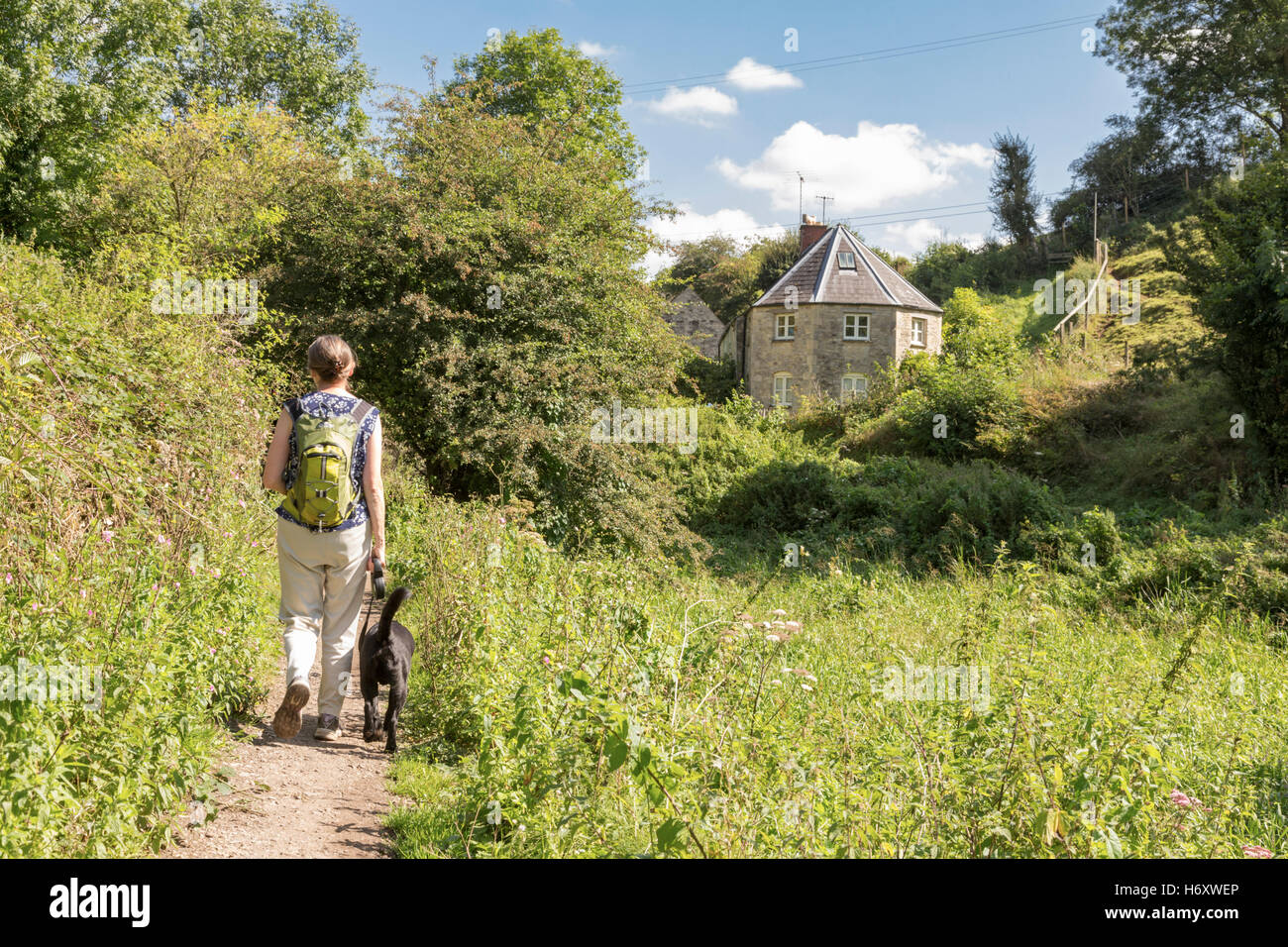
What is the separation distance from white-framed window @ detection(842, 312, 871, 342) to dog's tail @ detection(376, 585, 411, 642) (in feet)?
110

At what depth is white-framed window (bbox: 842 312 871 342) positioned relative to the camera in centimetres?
3703

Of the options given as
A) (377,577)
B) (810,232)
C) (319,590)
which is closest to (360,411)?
(377,577)

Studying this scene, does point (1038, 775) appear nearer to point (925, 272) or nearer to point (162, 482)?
point (162, 482)

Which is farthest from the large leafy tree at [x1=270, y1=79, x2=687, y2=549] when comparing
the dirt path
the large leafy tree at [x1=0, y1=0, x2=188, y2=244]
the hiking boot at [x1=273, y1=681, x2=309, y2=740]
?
the large leafy tree at [x1=0, y1=0, x2=188, y2=244]

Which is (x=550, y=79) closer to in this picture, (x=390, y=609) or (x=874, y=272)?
(x=874, y=272)

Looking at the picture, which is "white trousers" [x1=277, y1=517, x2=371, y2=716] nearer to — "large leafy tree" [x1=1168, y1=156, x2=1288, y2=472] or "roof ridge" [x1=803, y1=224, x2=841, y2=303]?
"large leafy tree" [x1=1168, y1=156, x2=1288, y2=472]

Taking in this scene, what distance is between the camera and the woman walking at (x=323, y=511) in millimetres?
4965

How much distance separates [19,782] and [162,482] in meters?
4.14

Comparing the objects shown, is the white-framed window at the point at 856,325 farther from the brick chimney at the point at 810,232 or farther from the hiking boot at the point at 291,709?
the hiking boot at the point at 291,709

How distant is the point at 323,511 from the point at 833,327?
33936 millimetres

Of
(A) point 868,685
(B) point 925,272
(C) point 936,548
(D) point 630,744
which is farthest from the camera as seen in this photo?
(B) point 925,272

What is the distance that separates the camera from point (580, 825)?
369cm

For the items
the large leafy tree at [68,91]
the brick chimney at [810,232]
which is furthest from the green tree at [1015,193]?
the large leafy tree at [68,91]
